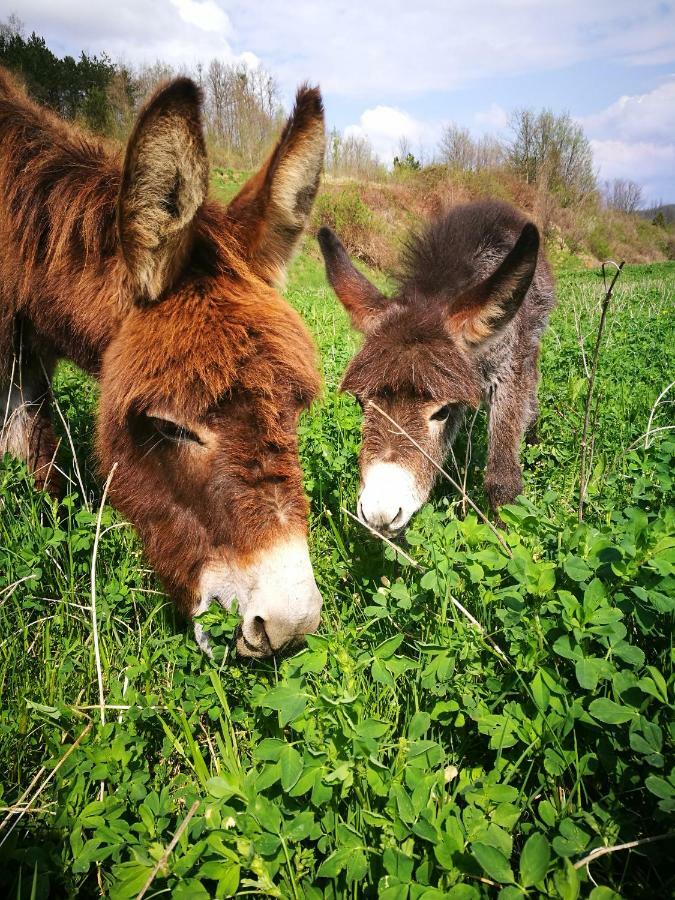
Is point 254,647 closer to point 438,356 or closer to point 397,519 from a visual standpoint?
point 397,519

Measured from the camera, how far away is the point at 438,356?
2.98 metres

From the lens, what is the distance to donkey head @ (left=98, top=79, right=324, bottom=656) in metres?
1.63

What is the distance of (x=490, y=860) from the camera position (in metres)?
1.04

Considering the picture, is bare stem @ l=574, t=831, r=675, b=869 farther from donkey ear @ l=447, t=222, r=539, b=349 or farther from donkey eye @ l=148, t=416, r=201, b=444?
donkey ear @ l=447, t=222, r=539, b=349

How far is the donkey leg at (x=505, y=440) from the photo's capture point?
12.0 ft

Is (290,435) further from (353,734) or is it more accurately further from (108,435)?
(353,734)

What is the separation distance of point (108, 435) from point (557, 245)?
33.5m

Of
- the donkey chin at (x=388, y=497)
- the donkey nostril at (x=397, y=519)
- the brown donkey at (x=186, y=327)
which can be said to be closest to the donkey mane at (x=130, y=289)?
the brown donkey at (x=186, y=327)

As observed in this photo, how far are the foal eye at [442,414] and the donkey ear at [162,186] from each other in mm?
1787

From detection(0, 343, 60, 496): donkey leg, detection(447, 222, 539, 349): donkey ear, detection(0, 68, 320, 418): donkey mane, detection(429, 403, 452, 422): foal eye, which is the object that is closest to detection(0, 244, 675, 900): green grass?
detection(0, 343, 60, 496): donkey leg

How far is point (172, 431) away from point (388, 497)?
1.20 meters

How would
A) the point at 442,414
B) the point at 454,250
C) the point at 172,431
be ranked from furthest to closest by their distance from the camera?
the point at 454,250 < the point at 442,414 < the point at 172,431

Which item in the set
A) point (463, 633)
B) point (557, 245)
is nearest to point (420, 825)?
point (463, 633)

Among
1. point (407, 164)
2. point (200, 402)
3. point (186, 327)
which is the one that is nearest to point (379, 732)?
point (200, 402)
